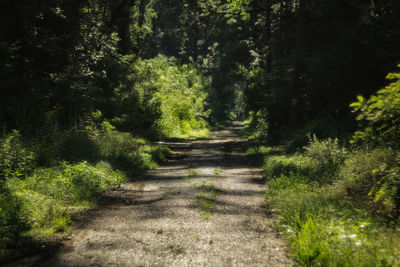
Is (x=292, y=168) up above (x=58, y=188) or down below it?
Answer: below

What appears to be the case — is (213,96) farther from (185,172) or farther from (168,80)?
(185,172)

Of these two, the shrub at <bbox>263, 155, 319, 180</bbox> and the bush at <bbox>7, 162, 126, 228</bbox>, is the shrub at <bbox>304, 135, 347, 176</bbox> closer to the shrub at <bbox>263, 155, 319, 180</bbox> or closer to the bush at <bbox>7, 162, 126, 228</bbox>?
the shrub at <bbox>263, 155, 319, 180</bbox>

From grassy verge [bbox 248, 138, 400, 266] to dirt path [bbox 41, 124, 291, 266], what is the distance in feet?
1.32

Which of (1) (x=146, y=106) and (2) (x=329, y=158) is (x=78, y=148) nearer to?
(2) (x=329, y=158)

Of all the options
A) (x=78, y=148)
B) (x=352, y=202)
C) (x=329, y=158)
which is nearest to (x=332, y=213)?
(x=352, y=202)

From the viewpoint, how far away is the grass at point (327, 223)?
4.28 meters

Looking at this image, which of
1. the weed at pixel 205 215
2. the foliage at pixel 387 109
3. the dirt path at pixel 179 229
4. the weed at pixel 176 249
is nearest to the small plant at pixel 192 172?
the dirt path at pixel 179 229

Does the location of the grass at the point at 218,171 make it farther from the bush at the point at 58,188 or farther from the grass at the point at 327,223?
the bush at the point at 58,188

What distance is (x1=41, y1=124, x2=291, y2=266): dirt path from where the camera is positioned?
16.1 feet

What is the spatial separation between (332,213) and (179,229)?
2.93 metres

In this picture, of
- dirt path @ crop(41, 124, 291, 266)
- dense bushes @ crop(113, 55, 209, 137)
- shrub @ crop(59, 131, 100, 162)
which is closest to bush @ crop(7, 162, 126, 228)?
dirt path @ crop(41, 124, 291, 266)

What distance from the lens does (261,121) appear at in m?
24.7

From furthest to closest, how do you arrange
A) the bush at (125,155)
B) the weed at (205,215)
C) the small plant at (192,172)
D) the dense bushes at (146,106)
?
the dense bushes at (146,106) < the bush at (125,155) < the small plant at (192,172) < the weed at (205,215)

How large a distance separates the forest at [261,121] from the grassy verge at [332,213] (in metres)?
0.03
